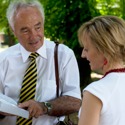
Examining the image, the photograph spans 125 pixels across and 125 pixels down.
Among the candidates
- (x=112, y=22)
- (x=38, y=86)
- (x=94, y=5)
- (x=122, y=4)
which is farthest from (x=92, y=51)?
(x=94, y=5)

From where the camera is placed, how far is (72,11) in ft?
28.8

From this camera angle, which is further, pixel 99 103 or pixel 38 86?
pixel 38 86

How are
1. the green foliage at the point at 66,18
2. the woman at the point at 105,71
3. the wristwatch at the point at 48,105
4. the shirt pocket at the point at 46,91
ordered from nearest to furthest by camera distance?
the woman at the point at 105,71 → the wristwatch at the point at 48,105 → the shirt pocket at the point at 46,91 → the green foliage at the point at 66,18

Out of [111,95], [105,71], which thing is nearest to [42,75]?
[105,71]

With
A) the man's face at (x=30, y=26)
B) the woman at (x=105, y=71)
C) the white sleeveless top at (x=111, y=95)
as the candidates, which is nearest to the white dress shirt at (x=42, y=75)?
the man's face at (x=30, y=26)

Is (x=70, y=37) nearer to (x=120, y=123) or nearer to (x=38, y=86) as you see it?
(x=38, y=86)

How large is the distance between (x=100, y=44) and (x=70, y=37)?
7.03 metres

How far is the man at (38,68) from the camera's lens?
279 cm

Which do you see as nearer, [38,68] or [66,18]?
[38,68]

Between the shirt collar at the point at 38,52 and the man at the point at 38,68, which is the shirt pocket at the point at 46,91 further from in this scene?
the shirt collar at the point at 38,52

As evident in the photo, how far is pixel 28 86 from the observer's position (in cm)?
286

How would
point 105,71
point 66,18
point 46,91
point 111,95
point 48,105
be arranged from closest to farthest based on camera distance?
point 111,95 < point 105,71 < point 48,105 < point 46,91 < point 66,18

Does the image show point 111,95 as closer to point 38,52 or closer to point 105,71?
point 105,71

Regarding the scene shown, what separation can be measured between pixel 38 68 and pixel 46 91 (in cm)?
21
